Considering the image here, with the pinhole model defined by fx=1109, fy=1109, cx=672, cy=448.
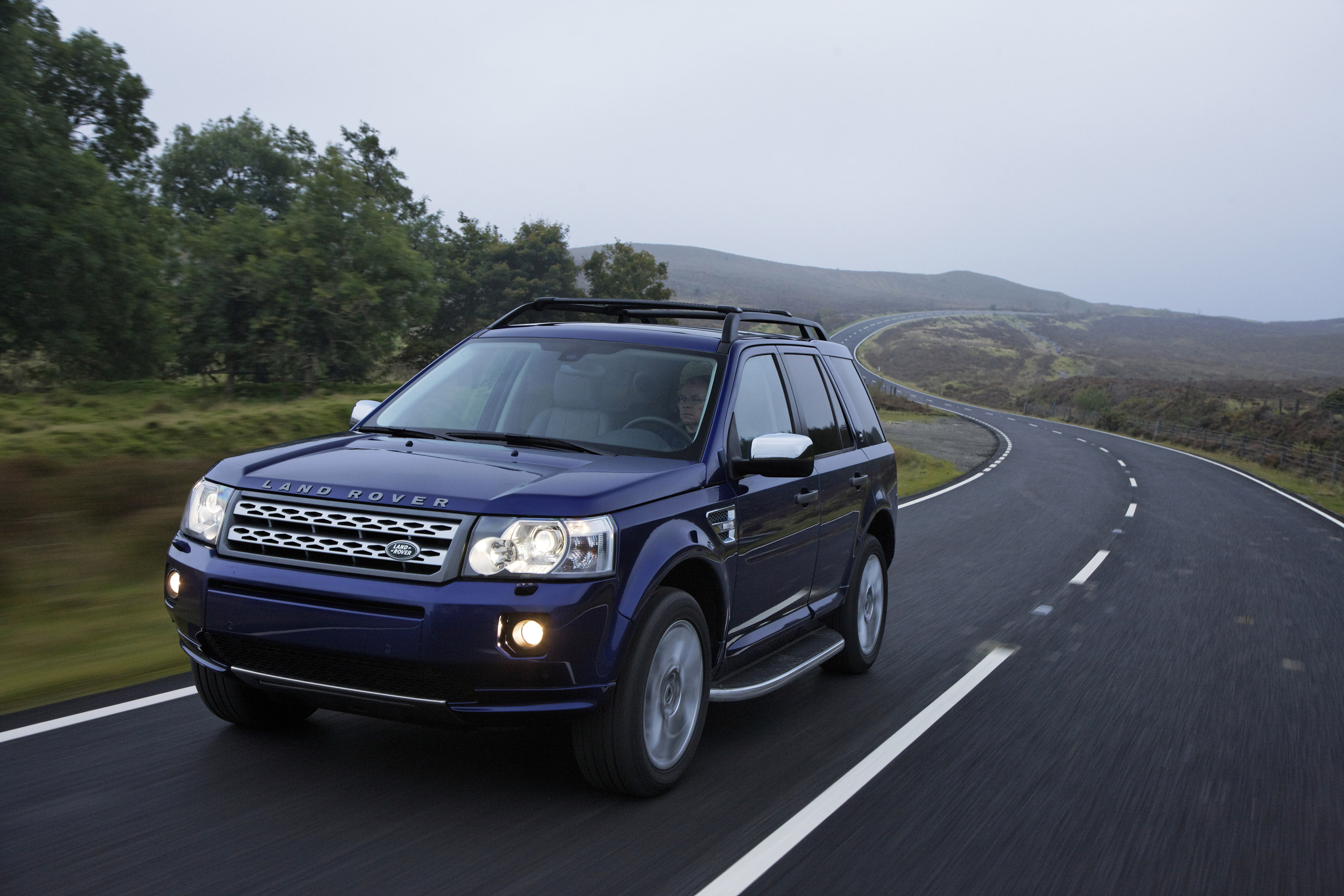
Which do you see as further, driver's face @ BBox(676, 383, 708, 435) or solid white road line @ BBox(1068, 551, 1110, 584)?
solid white road line @ BBox(1068, 551, 1110, 584)

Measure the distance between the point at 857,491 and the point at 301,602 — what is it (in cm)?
356

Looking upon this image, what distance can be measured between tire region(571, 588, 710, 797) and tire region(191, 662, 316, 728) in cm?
129

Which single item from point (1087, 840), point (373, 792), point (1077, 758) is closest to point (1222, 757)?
point (1077, 758)

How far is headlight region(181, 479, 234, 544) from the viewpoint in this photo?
4176mm

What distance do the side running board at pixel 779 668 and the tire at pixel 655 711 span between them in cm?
23

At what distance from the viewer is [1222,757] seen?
5516mm

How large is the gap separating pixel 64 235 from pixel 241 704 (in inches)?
1045

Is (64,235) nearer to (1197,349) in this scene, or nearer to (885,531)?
(885,531)

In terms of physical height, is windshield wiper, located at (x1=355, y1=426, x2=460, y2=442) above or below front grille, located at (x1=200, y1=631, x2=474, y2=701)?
above

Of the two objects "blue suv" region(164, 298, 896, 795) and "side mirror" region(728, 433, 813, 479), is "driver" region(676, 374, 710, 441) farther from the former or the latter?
"side mirror" region(728, 433, 813, 479)

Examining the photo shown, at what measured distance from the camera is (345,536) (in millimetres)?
3871

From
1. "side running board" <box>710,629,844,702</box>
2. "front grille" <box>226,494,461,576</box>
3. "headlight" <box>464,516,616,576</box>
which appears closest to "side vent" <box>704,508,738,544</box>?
"side running board" <box>710,629,844,702</box>

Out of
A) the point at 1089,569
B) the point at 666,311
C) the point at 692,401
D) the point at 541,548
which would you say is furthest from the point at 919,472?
the point at 541,548

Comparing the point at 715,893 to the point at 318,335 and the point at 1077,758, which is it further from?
the point at 318,335
